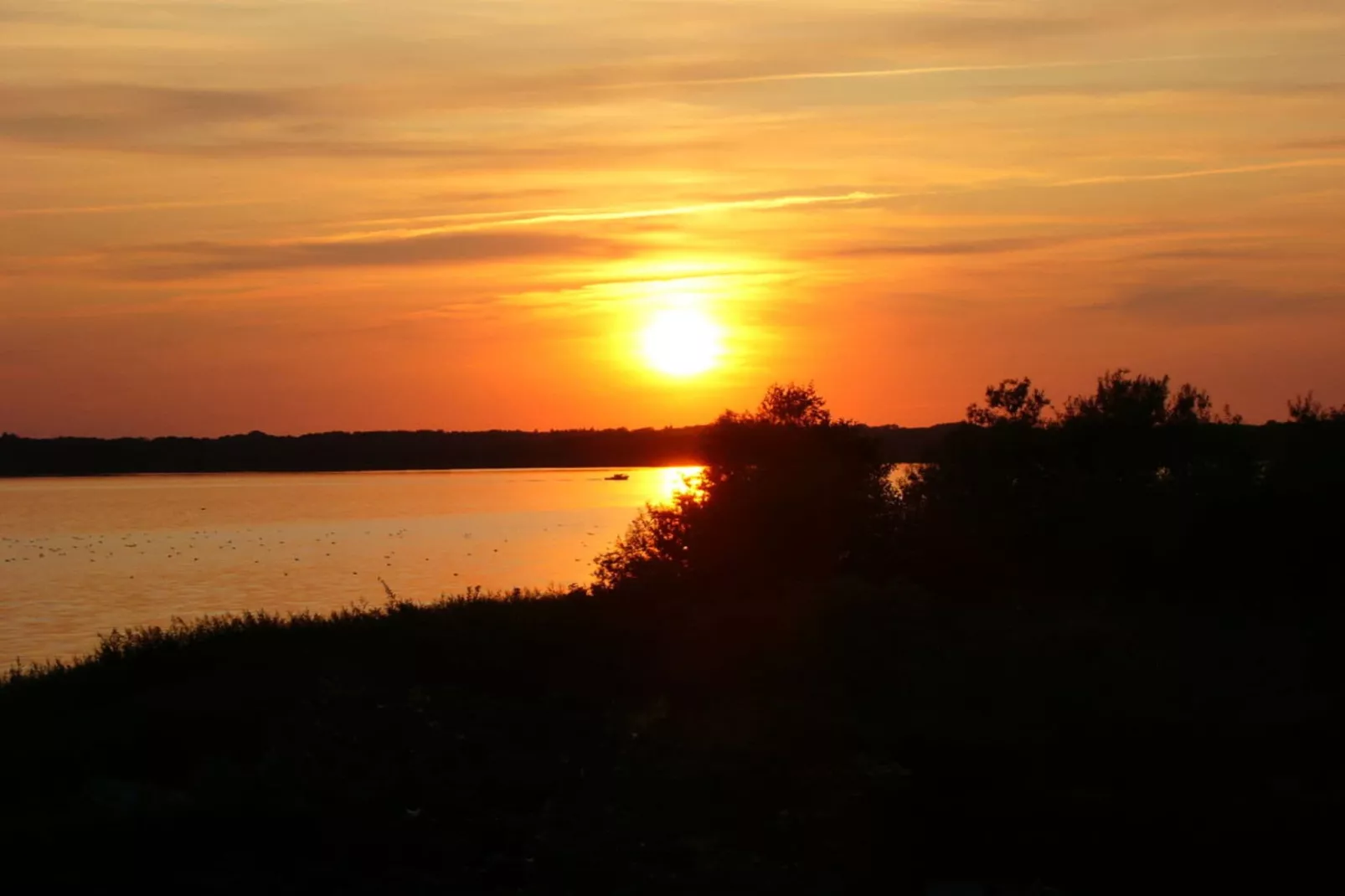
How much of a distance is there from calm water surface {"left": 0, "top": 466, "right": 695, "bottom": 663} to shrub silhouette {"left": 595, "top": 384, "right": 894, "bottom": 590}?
29.1 feet

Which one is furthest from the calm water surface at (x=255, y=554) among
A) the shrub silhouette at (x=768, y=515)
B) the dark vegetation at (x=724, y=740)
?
the dark vegetation at (x=724, y=740)

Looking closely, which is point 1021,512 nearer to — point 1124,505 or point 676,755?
point 1124,505

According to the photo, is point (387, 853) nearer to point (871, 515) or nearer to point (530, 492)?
point (871, 515)

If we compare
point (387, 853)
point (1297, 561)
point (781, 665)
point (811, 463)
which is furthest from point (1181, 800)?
point (811, 463)

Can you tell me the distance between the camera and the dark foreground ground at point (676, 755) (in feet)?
38.5

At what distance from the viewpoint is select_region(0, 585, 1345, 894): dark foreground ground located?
11727mm

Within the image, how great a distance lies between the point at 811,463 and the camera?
35.9m

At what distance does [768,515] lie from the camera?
32.3m

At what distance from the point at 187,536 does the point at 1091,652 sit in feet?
224

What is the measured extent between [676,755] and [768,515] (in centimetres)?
1731

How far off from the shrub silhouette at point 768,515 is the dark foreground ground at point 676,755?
8.10 meters

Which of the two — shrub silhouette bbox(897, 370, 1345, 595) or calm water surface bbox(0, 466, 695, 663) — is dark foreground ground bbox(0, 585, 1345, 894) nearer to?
shrub silhouette bbox(897, 370, 1345, 595)

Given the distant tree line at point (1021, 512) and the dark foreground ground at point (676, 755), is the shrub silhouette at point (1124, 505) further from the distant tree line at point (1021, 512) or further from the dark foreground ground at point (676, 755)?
the dark foreground ground at point (676, 755)

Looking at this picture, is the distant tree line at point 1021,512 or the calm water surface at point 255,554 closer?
the distant tree line at point 1021,512
